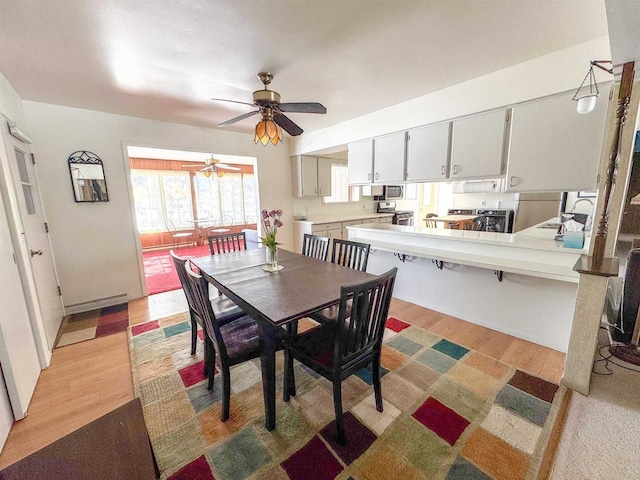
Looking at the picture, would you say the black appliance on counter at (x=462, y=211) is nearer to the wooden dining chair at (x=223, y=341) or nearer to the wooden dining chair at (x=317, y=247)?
the wooden dining chair at (x=317, y=247)

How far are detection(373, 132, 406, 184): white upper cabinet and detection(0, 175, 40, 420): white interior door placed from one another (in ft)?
11.4

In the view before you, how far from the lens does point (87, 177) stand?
3.15 meters

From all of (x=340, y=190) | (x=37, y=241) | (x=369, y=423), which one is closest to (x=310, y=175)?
(x=340, y=190)

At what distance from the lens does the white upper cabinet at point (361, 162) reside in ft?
11.6

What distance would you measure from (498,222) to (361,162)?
3411mm

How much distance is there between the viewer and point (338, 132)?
3.94m

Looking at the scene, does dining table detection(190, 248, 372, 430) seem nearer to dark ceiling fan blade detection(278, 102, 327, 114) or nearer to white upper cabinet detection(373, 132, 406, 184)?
dark ceiling fan blade detection(278, 102, 327, 114)

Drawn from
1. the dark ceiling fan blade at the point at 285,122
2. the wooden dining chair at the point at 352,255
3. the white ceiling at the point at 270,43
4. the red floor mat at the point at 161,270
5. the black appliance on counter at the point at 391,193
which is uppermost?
the white ceiling at the point at 270,43

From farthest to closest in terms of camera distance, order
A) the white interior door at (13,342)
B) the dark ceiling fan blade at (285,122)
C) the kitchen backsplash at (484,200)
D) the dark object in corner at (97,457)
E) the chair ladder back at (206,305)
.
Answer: the kitchen backsplash at (484,200) → the dark ceiling fan blade at (285,122) → the white interior door at (13,342) → the chair ladder back at (206,305) → the dark object in corner at (97,457)

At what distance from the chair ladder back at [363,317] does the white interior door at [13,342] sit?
2007 millimetres

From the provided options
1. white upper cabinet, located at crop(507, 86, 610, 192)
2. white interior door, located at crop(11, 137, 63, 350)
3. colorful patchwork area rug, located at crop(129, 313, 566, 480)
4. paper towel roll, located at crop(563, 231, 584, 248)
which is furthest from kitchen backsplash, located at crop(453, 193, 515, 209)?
white interior door, located at crop(11, 137, 63, 350)

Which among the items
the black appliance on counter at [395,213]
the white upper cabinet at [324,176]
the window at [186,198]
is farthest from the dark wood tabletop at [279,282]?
the black appliance on counter at [395,213]

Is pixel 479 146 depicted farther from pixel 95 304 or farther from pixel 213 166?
pixel 213 166

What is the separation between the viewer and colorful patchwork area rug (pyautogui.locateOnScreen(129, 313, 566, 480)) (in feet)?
4.36
